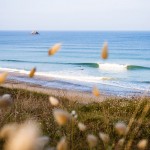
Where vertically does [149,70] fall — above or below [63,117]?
below

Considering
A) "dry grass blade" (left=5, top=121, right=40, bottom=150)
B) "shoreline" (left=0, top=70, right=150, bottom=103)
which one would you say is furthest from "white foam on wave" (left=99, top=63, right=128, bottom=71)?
"dry grass blade" (left=5, top=121, right=40, bottom=150)

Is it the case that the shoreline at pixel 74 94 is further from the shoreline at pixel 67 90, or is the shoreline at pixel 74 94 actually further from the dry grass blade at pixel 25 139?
the dry grass blade at pixel 25 139

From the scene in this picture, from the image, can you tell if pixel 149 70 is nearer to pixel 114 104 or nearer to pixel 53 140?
pixel 114 104

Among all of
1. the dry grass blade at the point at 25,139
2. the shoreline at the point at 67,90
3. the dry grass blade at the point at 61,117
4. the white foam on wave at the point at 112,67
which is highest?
the dry grass blade at the point at 25,139

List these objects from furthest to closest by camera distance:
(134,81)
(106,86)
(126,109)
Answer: (134,81)
(106,86)
(126,109)

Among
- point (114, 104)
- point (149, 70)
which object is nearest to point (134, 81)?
point (149, 70)

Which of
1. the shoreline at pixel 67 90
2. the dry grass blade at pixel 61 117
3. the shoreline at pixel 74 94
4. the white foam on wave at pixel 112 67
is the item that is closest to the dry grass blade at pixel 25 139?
the dry grass blade at pixel 61 117

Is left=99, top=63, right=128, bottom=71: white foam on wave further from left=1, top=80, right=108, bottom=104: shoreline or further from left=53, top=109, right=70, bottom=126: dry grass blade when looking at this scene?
left=53, top=109, right=70, bottom=126: dry grass blade

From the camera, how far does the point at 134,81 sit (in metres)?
33.7

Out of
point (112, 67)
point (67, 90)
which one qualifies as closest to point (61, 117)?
point (67, 90)

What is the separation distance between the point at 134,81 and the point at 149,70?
9967 millimetres

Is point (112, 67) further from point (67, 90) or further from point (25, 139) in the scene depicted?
point (25, 139)

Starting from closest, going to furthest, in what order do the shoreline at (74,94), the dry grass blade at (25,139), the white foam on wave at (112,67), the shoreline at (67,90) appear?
the dry grass blade at (25,139)
the shoreline at (74,94)
the shoreline at (67,90)
the white foam on wave at (112,67)

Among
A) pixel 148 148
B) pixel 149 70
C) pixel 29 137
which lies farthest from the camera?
pixel 149 70
